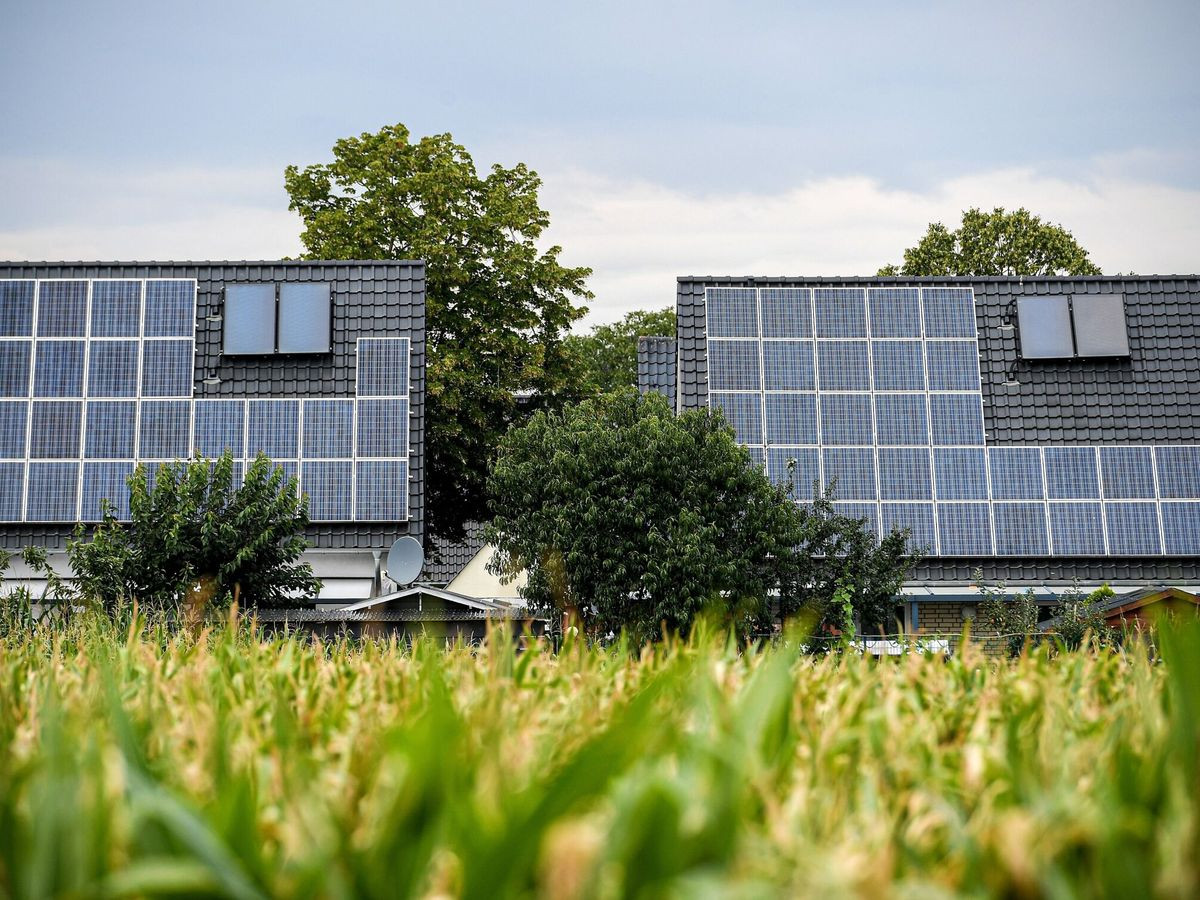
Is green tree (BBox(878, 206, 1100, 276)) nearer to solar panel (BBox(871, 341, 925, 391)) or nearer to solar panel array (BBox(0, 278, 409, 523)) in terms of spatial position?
solar panel (BBox(871, 341, 925, 391))

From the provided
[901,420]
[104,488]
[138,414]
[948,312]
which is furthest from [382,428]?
[948,312]

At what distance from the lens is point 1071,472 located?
86.0ft

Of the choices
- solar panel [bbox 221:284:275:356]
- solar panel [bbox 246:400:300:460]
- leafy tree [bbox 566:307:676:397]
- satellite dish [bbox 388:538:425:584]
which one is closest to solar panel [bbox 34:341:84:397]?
solar panel [bbox 221:284:275:356]

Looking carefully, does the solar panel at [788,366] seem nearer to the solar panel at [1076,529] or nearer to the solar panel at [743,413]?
the solar panel at [743,413]

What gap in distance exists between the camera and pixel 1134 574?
25.3 metres

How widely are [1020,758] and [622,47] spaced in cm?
3209

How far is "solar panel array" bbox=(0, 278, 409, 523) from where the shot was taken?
82.3 feet

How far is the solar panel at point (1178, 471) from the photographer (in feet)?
85.0

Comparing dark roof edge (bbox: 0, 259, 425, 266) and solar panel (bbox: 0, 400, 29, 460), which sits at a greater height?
dark roof edge (bbox: 0, 259, 425, 266)

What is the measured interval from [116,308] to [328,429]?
5.77 metres

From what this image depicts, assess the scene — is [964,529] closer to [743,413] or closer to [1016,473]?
[1016,473]

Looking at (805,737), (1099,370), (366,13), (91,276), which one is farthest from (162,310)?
(805,737)

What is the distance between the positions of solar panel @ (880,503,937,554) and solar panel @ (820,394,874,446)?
1547mm

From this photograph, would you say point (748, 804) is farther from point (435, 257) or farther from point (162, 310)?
point (435, 257)
